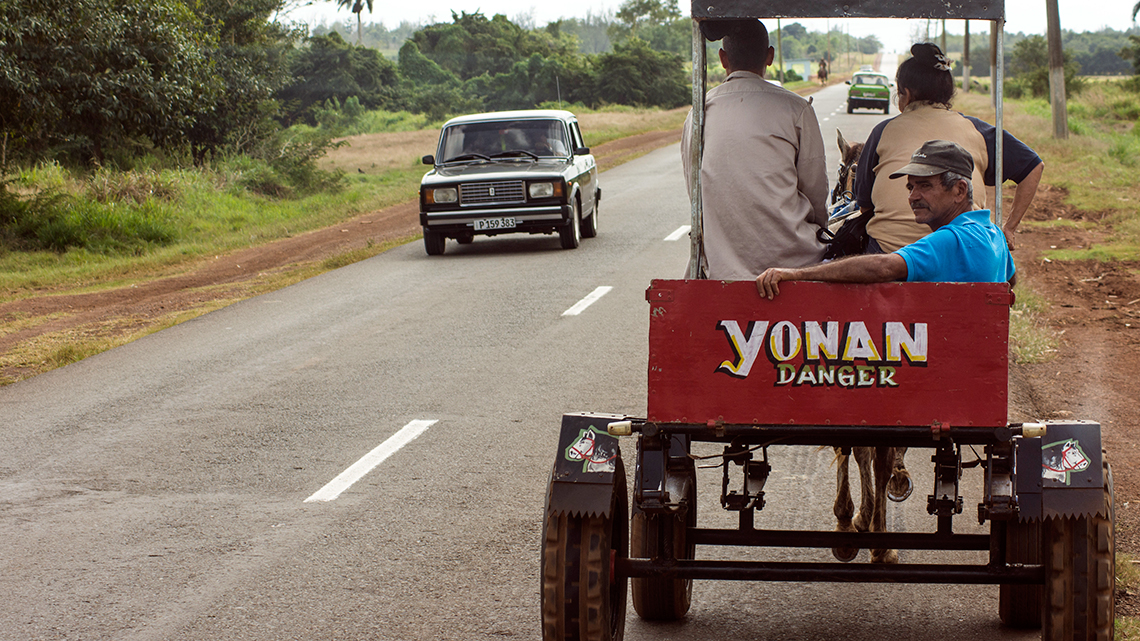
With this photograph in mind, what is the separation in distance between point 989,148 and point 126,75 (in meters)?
20.0

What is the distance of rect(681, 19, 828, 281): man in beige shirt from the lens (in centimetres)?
420

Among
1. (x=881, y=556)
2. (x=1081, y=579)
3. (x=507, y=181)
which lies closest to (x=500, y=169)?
(x=507, y=181)

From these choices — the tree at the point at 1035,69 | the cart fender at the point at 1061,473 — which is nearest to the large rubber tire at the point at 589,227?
the cart fender at the point at 1061,473

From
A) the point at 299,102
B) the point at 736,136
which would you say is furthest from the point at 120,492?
the point at 299,102

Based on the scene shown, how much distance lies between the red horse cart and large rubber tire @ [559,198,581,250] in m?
12.5

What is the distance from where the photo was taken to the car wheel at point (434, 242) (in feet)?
53.0

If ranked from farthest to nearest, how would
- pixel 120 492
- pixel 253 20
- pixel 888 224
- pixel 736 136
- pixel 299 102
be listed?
pixel 299 102
pixel 253 20
pixel 120 492
pixel 888 224
pixel 736 136

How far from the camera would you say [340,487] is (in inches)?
249

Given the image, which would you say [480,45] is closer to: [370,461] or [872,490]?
[370,461]

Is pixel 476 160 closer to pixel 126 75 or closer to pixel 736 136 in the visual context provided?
pixel 126 75

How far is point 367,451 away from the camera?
7.00 meters

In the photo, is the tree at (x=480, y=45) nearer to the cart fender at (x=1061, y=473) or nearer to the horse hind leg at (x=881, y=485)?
the horse hind leg at (x=881, y=485)

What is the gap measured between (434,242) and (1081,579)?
44.2ft

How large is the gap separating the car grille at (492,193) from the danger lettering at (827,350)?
1251cm
